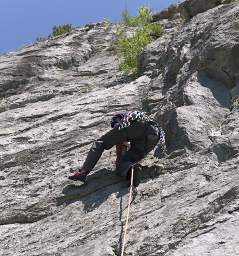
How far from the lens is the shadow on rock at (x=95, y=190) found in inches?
405

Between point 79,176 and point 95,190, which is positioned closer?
point 95,190

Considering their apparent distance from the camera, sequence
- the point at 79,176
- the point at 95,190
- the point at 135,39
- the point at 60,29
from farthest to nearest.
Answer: the point at 60,29
the point at 135,39
the point at 79,176
the point at 95,190

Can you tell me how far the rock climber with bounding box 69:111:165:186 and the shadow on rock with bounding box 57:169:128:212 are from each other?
0.19 meters

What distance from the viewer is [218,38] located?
42.6ft

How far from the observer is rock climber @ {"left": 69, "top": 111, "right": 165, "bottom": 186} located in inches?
431

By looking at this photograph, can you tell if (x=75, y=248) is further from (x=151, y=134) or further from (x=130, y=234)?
(x=151, y=134)

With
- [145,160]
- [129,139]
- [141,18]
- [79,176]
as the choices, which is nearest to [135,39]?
[141,18]

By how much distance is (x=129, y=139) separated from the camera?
11117 mm

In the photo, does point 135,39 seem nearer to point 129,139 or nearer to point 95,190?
point 129,139

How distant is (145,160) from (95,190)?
1.15 m

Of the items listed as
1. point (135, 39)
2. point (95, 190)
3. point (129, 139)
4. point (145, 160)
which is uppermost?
point (135, 39)

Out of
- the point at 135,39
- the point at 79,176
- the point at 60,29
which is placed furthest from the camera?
the point at 60,29

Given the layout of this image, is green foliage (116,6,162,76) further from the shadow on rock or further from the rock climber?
the shadow on rock

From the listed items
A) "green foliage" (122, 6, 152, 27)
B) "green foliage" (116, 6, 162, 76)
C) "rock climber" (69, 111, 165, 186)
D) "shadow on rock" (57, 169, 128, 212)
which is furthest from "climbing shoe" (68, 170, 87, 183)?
"green foliage" (122, 6, 152, 27)
